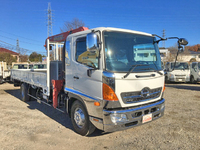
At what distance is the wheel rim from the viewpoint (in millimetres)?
3934

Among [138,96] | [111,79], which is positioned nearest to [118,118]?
[138,96]

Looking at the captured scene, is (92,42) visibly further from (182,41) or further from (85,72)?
(182,41)

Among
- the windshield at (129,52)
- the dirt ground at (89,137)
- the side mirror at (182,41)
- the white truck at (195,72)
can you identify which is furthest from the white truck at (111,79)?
the white truck at (195,72)

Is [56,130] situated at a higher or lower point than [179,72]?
lower

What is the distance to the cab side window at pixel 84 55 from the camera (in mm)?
3486

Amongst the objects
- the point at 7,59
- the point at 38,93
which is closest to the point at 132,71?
the point at 38,93

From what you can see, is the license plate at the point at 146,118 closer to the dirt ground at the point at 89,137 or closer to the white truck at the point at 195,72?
the dirt ground at the point at 89,137

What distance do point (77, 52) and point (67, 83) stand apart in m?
0.93

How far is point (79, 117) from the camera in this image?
13.1 feet

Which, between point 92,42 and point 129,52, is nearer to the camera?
point 92,42

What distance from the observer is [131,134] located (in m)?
4.20

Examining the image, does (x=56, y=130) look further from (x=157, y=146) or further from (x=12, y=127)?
(x=157, y=146)

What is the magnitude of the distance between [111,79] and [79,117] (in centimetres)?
141

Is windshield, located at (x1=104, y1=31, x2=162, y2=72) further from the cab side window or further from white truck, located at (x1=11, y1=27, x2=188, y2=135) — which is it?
the cab side window
